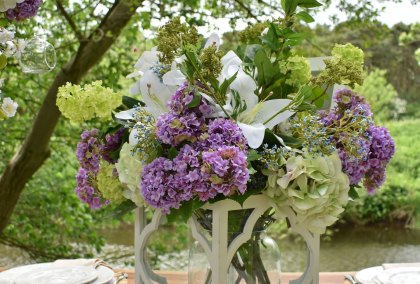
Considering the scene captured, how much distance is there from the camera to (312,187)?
0.88 metres

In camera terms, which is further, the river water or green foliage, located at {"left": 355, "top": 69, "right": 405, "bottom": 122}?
green foliage, located at {"left": 355, "top": 69, "right": 405, "bottom": 122}

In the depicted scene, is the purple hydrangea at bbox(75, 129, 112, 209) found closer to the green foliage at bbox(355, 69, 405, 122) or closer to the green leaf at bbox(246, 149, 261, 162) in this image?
the green leaf at bbox(246, 149, 261, 162)

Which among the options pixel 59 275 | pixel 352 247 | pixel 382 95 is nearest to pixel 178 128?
pixel 59 275

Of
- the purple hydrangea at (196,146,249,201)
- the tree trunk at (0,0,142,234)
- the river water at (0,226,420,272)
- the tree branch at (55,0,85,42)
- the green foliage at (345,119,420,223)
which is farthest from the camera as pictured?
the green foliage at (345,119,420,223)

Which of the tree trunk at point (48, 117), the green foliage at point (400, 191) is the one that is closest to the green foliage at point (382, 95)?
the green foliage at point (400, 191)

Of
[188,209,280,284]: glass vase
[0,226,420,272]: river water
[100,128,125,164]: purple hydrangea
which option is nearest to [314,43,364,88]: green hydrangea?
[188,209,280,284]: glass vase

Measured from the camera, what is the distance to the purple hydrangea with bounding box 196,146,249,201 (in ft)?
2.65

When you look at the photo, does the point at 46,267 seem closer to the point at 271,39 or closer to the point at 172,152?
the point at 172,152

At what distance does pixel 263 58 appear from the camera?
926mm

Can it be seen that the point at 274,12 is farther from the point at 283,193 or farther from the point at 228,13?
the point at 283,193

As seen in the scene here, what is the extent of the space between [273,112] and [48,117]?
6.52 feet

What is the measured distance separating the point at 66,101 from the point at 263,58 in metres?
0.31

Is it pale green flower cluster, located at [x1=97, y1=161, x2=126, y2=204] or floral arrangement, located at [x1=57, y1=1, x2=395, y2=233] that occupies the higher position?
floral arrangement, located at [x1=57, y1=1, x2=395, y2=233]

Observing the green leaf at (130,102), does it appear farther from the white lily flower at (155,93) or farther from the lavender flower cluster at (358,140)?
the lavender flower cluster at (358,140)
